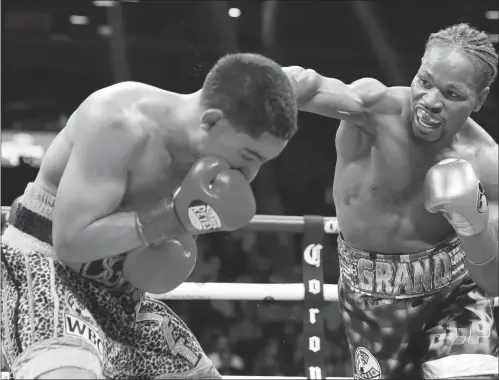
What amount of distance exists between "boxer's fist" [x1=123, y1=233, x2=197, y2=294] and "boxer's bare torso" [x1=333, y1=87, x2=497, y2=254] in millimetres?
639

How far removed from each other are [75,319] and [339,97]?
3.02 ft

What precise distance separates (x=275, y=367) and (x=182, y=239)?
10.7ft

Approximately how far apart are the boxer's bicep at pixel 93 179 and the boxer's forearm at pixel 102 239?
0.03 ft

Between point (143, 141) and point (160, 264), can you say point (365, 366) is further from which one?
point (143, 141)

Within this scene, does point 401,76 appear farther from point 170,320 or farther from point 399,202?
point 170,320

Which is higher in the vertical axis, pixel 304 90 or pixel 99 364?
pixel 304 90

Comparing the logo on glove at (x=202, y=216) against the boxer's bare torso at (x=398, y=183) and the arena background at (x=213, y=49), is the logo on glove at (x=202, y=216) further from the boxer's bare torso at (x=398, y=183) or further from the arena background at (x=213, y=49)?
the arena background at (x=213, y=49)

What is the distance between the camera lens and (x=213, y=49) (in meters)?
5.84

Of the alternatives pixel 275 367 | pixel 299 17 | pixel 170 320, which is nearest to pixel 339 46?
pixel 299 17

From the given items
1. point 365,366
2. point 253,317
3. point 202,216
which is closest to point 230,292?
point 365,366

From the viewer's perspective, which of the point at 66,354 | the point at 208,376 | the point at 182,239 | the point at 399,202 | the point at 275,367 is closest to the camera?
the point at 66,354

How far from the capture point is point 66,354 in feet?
4.63

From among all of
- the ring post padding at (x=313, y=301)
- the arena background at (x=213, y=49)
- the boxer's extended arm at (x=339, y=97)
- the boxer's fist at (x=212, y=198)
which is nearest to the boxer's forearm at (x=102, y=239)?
the boxer's fist at (x=212, y=198)

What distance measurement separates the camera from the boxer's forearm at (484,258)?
1830mm
